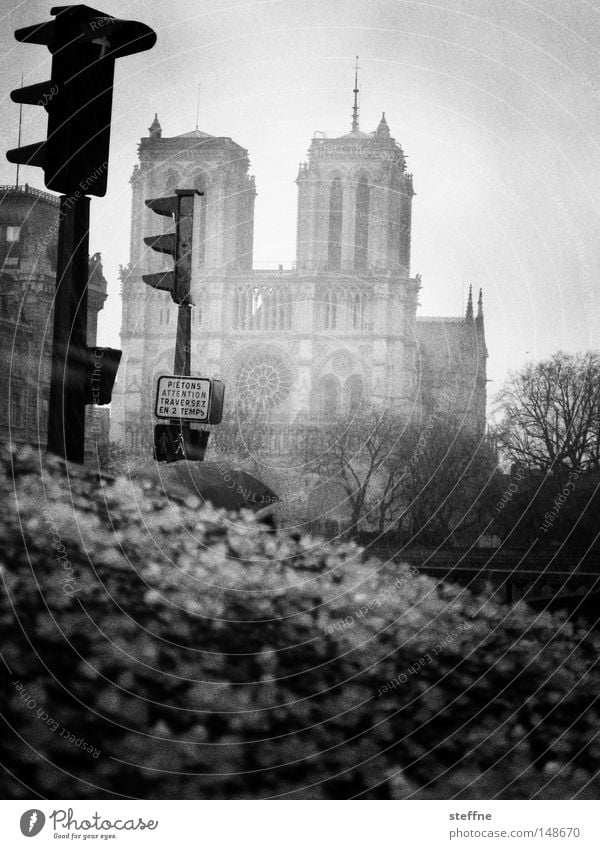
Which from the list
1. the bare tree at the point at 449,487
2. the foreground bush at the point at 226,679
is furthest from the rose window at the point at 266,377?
the foreground bush at the point at 226,679

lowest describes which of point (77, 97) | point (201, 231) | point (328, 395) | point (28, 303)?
point (77, 97)

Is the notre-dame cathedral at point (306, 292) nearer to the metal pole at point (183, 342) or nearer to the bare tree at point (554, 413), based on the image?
the bare tree at point (554, 413)

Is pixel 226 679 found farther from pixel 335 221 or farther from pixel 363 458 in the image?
pixel 335 221

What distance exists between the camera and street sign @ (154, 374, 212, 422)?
6863 mm

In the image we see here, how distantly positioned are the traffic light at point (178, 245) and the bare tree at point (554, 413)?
11831 mm

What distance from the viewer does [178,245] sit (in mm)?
7105

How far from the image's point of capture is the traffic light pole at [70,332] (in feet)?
17.8

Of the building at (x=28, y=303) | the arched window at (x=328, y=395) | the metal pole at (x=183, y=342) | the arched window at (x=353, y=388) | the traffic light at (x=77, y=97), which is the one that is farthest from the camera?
the arched window at (x=353, y=388)

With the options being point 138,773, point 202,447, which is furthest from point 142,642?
point 202,447

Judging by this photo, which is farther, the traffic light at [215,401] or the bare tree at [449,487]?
the bare tree at [449,487]

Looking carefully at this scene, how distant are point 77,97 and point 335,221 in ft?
193

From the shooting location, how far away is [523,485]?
2169cm

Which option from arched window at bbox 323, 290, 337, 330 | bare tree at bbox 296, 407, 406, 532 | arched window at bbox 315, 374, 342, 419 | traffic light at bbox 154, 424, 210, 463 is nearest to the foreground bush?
traffic light at bbox 154, 424, 210, 463

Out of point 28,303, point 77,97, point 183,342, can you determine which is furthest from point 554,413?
point 77,97
